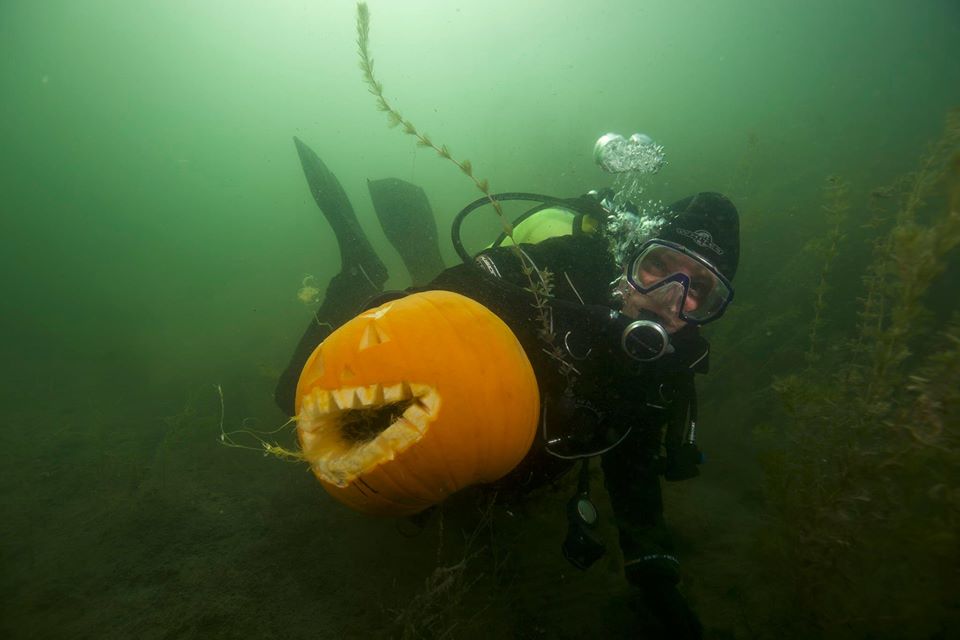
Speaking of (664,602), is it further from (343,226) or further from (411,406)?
(343,226)

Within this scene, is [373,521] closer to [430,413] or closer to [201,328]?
[430,413]

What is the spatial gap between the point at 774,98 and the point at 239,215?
7198cm

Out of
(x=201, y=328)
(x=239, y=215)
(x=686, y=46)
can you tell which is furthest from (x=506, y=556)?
(x=686, y=46)

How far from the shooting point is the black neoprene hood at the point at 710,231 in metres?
3.34

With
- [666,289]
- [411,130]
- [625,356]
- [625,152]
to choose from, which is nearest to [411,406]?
[411,130]

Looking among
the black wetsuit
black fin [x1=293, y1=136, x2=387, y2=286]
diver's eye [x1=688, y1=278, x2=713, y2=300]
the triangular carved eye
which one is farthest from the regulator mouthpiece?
the triangular carved eye

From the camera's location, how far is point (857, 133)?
52.5 ft

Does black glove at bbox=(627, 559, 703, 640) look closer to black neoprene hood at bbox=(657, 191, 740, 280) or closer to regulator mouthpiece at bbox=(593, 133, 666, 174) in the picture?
black neoprene hood at bbox=(657, 191, 740, 280)

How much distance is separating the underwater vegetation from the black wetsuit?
882 mm

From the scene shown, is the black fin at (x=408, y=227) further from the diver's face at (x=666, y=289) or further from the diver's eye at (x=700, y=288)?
the diver's eye at (x=700, y=288)

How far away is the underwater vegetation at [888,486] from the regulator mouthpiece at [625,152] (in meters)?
4.27

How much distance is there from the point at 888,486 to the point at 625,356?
164 cm

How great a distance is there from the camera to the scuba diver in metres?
2.62

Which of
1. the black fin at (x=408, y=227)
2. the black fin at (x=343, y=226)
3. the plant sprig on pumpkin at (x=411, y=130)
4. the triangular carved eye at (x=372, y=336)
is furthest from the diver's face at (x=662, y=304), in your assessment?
the black fin at (x=408, y=227)
